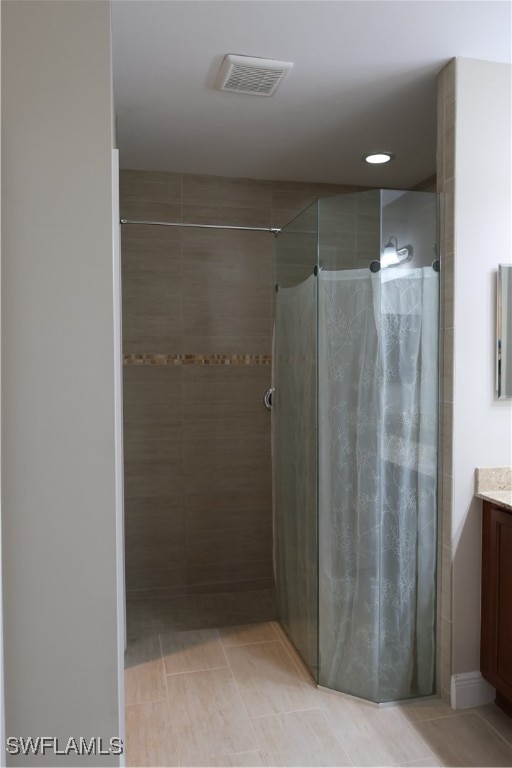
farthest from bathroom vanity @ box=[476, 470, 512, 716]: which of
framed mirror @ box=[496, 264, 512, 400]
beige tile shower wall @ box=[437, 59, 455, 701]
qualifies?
framed mirror @ box=[496, 264, 512, 400]

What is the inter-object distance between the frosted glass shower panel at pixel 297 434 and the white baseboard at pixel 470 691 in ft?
1.85

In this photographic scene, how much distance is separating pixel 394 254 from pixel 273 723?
184cm

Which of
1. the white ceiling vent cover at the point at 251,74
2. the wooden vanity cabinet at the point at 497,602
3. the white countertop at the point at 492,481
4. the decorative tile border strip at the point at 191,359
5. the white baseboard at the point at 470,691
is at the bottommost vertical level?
the white baseboard at the point at 470,691

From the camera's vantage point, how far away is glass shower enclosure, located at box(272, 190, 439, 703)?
2355 millimetres

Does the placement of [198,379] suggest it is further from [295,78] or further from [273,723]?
[273,723]

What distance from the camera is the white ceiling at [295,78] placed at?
197 cm

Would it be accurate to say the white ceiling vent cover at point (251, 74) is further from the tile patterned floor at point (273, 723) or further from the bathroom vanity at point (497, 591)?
the tile patterned floor at point (273, 723)

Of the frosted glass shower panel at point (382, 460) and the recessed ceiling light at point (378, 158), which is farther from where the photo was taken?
the recessed ceiling light at point (378, 158)

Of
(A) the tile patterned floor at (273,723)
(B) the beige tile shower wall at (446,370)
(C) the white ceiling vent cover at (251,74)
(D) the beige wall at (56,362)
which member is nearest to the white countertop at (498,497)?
(B) the beige tile shower wall at (446,370)

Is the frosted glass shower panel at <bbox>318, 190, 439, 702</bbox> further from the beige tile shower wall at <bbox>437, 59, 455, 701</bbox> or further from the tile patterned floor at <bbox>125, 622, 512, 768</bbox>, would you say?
the tile patterned floor at <bbox>125, 622, 512, 768</bbox>

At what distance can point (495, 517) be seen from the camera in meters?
2.26

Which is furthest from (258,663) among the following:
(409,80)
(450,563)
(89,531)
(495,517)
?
(409,80)

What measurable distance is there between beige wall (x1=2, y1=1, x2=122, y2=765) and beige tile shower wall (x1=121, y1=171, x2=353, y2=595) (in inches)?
74.9

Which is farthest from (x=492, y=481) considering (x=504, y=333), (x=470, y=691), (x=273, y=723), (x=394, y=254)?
(x=273, y=723)
